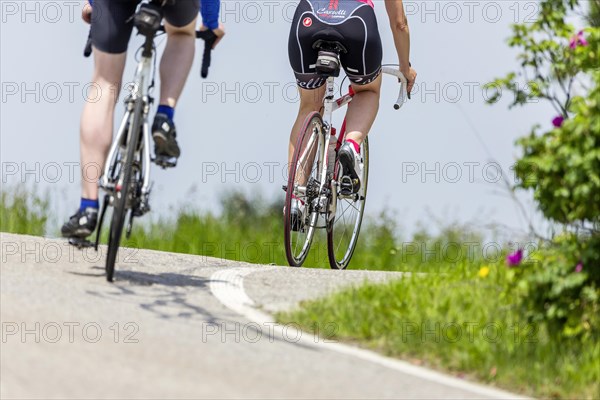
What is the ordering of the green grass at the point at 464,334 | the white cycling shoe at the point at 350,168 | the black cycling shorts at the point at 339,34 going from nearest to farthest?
the green grass at the point at 464,334 → the black cycling shorts at the point at 339,34 → the white cycling shoe at the point at 350,168

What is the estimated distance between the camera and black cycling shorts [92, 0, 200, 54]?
7.11m

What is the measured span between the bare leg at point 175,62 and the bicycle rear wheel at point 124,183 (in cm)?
24

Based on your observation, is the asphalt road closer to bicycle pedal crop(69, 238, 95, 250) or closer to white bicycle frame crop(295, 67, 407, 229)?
bicycle pedal crop(69, 238, 95, 250)

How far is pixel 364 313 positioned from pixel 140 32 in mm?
2088

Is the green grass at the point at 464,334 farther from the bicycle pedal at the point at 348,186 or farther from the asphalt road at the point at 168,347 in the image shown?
the bicycle pedal at the point at 348,186

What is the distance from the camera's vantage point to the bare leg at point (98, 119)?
7098mm

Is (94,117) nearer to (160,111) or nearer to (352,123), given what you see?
(160,111)

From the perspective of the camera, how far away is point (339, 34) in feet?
27.3

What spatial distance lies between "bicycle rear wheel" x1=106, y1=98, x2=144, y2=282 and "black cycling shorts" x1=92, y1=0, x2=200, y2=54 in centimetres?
39

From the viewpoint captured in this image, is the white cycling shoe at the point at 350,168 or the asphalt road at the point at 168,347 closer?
the asphalt road at the point at 168,347

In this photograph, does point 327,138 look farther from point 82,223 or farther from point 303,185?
point 82,223

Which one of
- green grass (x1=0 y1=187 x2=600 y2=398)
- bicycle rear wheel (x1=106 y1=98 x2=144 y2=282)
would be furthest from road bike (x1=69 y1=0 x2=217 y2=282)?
green grass (x1=0 y1=187 x2=600 y2=398)

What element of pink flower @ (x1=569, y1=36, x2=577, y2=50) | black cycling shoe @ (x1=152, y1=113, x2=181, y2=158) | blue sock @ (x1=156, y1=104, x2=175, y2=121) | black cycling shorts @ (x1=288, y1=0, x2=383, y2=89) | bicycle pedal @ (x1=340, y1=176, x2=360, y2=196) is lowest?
bicycle pedal @ (x1=340, y1=176, x2=360, y2=196)

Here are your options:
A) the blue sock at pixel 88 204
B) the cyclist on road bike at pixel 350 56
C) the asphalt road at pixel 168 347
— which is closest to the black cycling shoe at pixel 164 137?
the blue sock at pixel 88 204
